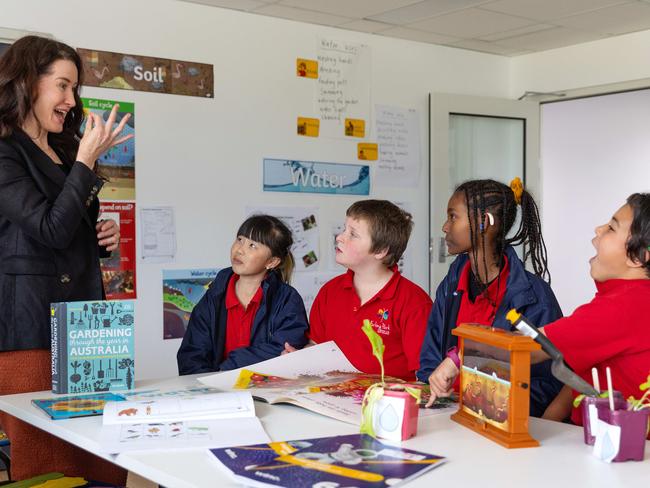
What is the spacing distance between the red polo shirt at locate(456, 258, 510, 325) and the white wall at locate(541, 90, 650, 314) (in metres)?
4.50

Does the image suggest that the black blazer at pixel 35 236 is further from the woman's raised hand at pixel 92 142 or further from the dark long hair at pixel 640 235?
the dark long hair at pixel 640 235

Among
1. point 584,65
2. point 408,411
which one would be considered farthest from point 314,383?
point 584,65

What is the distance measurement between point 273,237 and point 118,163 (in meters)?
1.62

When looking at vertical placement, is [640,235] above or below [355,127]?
below

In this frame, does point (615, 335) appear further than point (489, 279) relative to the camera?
No

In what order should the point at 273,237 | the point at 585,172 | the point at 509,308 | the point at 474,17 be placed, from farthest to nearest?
the point at 585,172
the point at 474,17
the point at 273,237
the point at 509,308

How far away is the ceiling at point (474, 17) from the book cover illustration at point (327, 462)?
3.25 m

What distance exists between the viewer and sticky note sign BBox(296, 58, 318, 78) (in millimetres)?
4766

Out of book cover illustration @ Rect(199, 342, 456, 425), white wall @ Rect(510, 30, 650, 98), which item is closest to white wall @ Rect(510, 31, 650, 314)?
white wall @ Rect(510, 30, 650, 98)

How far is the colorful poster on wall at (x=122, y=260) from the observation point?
4.12 metres

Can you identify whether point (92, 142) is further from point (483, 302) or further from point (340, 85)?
point (340, 85)

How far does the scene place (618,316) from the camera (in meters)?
1.65

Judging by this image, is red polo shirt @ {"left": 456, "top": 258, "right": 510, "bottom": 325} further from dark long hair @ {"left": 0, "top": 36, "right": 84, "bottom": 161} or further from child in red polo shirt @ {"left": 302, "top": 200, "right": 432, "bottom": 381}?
dark long hair @ {"left": 0, "top": 36, "right": 84, "bottom": 161}

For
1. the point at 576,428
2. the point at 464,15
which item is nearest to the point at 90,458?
the point at 576,428
